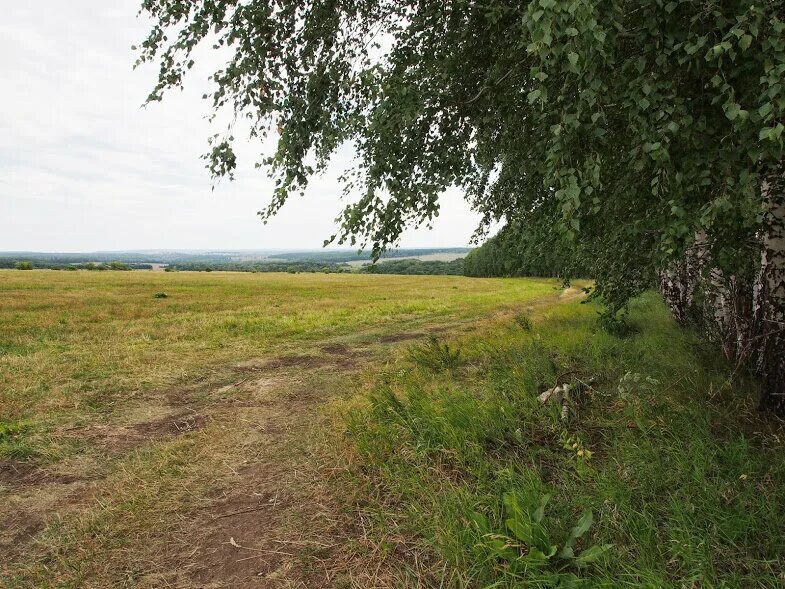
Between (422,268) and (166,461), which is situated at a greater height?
(422,268)

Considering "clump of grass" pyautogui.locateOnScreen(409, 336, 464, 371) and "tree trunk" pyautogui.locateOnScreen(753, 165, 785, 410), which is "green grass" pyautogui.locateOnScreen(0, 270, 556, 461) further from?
"tree trunk" pyautogui.locateOnScreen(753, 165, 785, 410)

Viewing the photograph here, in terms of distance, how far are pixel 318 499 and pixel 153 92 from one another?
4.12 m

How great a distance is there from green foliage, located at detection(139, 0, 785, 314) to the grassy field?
1.69 metres

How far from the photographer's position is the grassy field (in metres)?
2.70

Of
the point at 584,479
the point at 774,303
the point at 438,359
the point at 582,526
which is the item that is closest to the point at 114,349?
the point at 438,359

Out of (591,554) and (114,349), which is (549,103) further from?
(114,349)

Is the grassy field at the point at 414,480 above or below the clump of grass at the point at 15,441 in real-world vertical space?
above

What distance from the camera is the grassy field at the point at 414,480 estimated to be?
2701 mm

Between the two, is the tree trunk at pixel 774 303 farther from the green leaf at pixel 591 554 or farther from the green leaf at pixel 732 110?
the green leaf at pixel 591 554

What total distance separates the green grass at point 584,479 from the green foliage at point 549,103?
158 cm

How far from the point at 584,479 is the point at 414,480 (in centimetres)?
138

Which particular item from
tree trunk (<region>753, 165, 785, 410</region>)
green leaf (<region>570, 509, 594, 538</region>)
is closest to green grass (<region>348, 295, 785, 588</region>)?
green leaf (<region>570, 509, 594, 538</region>)

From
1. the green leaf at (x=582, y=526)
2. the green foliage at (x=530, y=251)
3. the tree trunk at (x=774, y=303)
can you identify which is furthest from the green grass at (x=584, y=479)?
the green foliage at (x=530, y=251)

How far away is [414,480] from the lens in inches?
145
